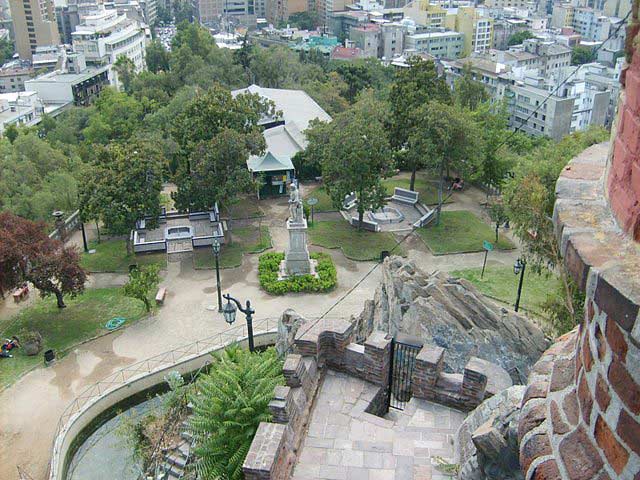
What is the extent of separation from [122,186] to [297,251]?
22.9 ft

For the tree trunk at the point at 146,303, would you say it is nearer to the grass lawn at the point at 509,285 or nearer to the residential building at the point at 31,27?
the grass lawn at the point at 509,285

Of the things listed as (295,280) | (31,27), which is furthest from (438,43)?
(295,280)

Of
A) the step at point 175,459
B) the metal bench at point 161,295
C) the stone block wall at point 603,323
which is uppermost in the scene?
the stone block wall at point 603,323

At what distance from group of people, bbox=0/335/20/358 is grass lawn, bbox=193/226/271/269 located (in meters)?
6.86

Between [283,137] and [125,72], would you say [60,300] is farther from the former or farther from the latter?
[125,72]

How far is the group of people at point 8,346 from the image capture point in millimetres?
18391

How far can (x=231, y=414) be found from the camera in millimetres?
8523

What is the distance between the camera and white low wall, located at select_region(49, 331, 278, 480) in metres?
14.4

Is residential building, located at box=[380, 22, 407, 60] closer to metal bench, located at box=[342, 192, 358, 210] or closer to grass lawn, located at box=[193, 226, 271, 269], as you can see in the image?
metal bench, located at box=[342, 192, 358, 210]

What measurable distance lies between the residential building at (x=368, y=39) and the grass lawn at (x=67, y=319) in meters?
68.4

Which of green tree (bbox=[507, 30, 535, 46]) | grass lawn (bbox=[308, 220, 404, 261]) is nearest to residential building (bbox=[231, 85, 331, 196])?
grass lawn (bbox=[308, 220, 404, 261])

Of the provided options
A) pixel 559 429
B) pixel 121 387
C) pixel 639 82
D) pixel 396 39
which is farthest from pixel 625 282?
pixel 396 39

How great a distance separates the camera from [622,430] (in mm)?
2930

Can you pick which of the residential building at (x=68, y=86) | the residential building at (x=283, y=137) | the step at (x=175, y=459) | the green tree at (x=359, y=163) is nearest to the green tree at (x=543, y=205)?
the green tree at (x=359, y=163)
